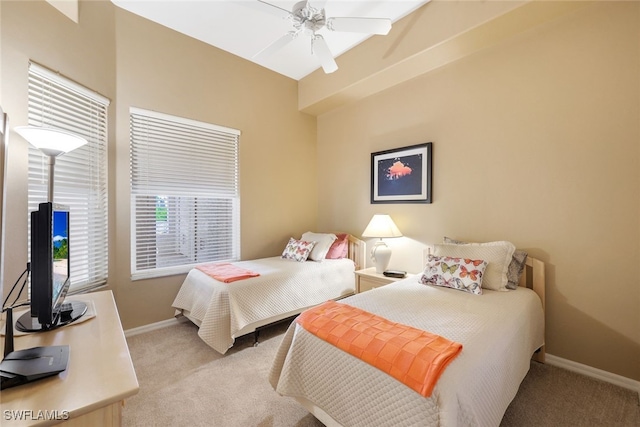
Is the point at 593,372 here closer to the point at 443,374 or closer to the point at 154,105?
the point at 443,374


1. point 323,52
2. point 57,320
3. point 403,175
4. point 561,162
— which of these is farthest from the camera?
point 403,175

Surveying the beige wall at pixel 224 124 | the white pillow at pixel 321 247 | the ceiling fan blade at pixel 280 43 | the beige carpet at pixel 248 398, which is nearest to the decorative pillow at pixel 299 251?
the white pillow at pixel 321 247

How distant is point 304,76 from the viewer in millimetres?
4043

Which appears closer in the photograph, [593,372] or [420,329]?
[420,329]

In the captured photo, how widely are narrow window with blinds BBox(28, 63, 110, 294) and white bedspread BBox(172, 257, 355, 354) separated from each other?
0.88 metres

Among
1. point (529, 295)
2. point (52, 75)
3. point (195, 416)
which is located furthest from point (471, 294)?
point (52, 75)

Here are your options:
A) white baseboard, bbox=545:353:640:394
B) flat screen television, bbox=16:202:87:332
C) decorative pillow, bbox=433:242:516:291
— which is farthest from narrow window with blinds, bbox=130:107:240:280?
white baseboard, bbox=545:353:640:394

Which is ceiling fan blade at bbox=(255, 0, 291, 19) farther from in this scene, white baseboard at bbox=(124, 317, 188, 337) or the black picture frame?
white baseboard at bbox=(124, 317, 188, 337)

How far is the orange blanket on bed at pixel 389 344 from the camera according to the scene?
1175mm

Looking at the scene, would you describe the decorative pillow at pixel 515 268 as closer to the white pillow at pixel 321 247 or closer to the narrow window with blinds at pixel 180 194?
the white pillow at pixel 321 247

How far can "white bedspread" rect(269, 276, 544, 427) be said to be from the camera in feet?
3.76

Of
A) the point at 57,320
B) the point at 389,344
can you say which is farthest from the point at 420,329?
the point at 57,320

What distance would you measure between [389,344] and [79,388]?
46.5 inches

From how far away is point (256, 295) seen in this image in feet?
8.48
